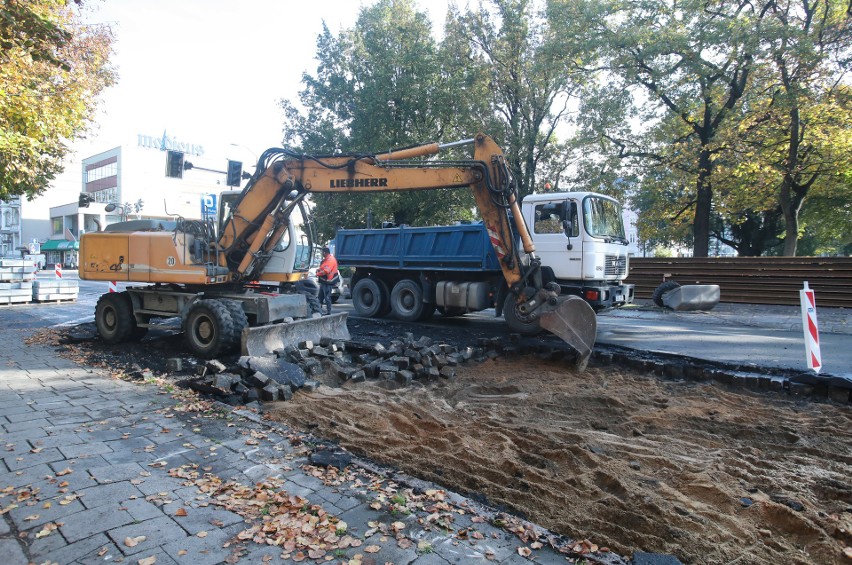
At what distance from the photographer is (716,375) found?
22.8 ft

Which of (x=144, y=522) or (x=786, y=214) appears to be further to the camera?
(x=786, y=214)

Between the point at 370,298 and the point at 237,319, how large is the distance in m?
5.96

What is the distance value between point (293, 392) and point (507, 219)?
13.8 feet

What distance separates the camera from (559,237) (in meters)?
10.5

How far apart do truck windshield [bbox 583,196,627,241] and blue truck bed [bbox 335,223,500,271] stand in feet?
6.93

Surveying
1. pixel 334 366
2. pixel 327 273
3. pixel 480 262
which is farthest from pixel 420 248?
pixel 334 366

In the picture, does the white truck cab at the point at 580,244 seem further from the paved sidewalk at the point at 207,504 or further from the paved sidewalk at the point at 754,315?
the paved sidewalk at the point at 207,504

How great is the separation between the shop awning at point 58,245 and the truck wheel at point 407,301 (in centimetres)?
5458

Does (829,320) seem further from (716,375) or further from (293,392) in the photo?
(293,392)

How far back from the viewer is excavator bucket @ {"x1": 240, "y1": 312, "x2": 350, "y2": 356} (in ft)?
24.7

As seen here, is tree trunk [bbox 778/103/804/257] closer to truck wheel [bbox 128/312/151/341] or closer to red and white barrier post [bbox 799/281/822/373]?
red and white barrier post [bbox 799/281/822/373]

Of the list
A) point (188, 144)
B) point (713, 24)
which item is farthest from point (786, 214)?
point (188, 144)

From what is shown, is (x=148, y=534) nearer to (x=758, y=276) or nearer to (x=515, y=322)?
(x=515, y=322)

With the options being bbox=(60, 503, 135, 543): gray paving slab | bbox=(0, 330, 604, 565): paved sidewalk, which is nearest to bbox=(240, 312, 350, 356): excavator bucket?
bbox=(0, 330, 604, 565): paved sidewalk
